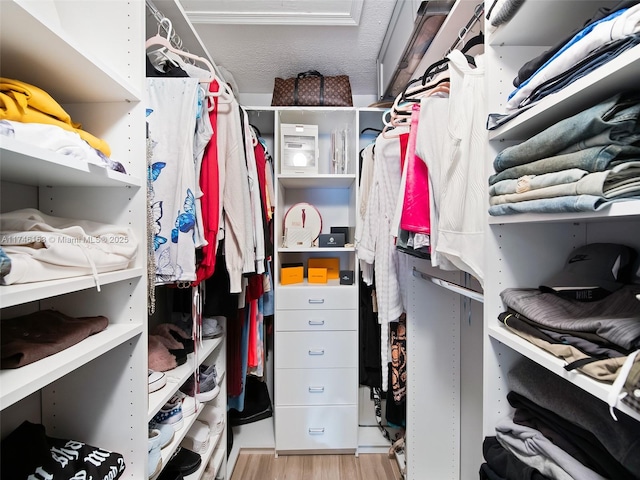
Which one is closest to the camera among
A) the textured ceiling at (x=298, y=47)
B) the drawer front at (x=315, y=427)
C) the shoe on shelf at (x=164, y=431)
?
the shoe on shelf at (x=164, y=431)

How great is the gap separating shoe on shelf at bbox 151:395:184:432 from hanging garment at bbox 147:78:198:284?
1.49ft

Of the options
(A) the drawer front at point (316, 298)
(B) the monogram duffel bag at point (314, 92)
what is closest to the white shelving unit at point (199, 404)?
(A) the drawer front at point (316, 298)

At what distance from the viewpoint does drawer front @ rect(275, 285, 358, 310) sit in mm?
1740

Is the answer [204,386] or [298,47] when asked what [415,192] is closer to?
[204,386]

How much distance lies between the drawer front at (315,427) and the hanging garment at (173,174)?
4.17ft

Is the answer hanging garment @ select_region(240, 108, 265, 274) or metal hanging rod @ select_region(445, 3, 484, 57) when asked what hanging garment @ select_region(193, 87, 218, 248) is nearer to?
hanging garment @ select_region(240, 108, 265, 274)

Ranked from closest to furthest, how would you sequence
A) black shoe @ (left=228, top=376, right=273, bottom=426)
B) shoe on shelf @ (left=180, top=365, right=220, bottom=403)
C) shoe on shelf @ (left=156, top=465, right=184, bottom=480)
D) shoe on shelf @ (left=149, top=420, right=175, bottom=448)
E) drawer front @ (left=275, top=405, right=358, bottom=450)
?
shoe on shelf @ (left=149, top=420, right=175, bottom=448), shoe on shelf @ (left=156, top=465, right=184, bottom=480), shoe on shelf @ (left=180, top=365, right=220, bottom=403), drawer front @ (left=275, top=405, right=358, bottom=450), black shoe @ (left=228, top=376, right=273, bottom=426)

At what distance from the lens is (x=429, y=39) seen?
1241 mm

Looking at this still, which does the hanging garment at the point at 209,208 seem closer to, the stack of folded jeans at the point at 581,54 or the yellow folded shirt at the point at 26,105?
the yellow folded shirt at the point at 26,105

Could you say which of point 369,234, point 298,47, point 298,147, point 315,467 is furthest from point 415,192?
point 315,467

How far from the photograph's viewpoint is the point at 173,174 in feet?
2.93

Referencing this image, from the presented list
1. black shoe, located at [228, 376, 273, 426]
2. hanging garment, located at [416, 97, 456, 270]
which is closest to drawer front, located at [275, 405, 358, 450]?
black shoe, located at [228, 376, 273, 426]

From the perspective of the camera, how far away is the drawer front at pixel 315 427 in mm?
1739

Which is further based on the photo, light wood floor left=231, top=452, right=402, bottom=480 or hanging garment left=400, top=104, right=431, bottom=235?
Result: light wood floor left=231, top=452, right=402, bottom=480
